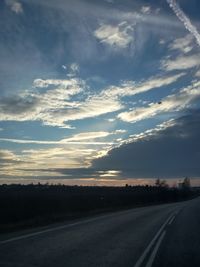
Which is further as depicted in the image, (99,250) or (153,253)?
(99,250)

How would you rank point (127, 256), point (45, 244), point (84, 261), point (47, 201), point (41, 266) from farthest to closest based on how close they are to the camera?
point (47, 201) → point (45, 244) → point (127, 256) → point (84, 261) → point (41, 266)

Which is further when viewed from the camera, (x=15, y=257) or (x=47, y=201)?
(x=47, y=201)

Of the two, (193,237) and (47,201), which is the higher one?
(47,201)

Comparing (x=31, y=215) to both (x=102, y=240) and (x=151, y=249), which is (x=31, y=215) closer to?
(x=102, y=240)

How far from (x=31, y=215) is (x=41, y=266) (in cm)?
2049

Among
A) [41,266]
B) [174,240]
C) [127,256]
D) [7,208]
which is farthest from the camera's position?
[7,208]

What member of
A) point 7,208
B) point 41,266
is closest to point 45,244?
point 41,266

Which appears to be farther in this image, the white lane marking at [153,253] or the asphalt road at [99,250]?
the white lane marking at [153,253]

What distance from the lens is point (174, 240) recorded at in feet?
56.6

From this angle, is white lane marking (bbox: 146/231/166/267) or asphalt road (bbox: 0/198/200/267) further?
white lane marking (bbox: 146/231/166/267)

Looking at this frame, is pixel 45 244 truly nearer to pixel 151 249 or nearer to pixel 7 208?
pixel 151 249

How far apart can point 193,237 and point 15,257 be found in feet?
27.7

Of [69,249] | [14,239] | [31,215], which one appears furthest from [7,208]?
[69,249]

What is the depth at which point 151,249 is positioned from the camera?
14.4 m
